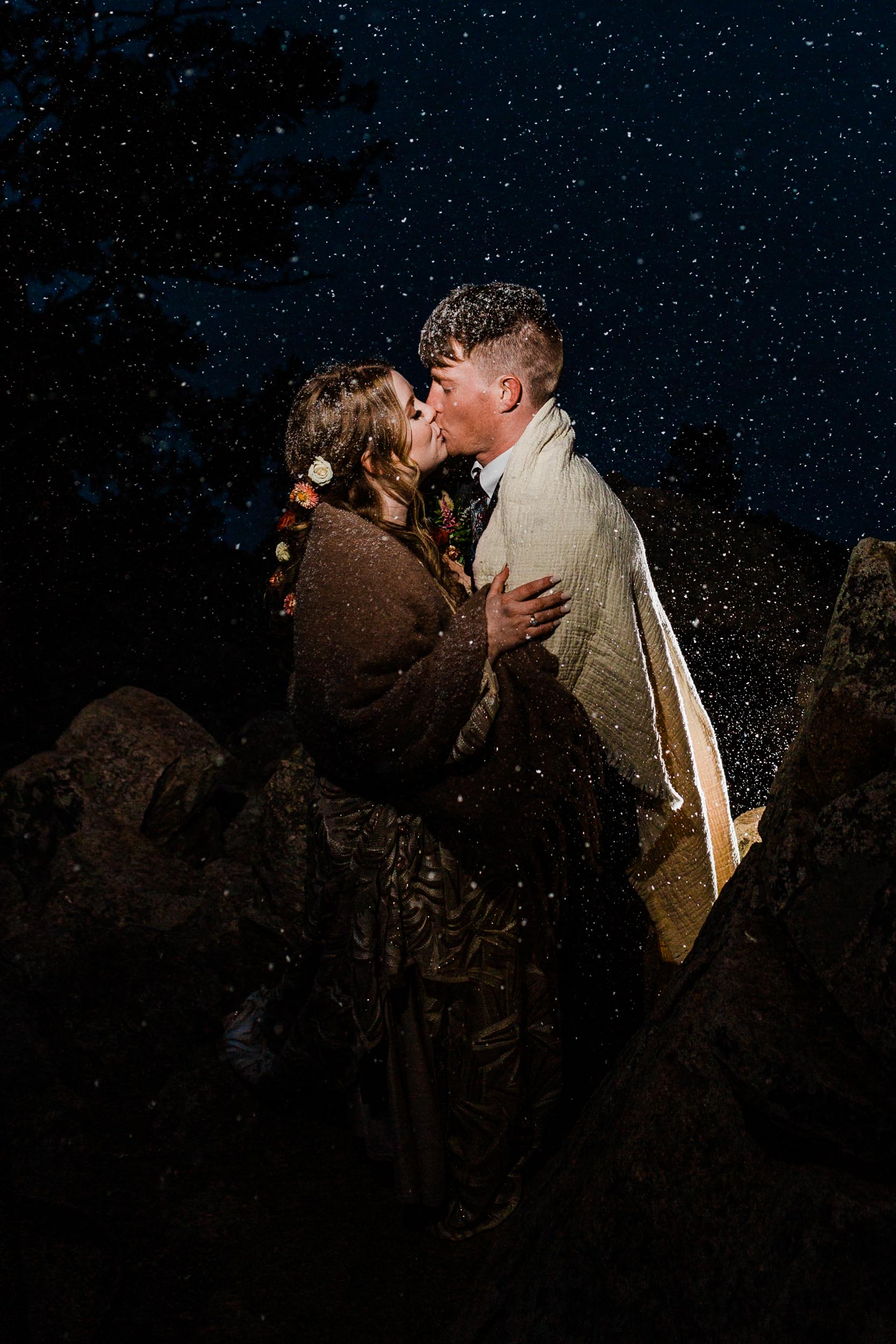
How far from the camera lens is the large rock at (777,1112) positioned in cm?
92

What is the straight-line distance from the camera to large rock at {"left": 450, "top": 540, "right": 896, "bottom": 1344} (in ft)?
3.03

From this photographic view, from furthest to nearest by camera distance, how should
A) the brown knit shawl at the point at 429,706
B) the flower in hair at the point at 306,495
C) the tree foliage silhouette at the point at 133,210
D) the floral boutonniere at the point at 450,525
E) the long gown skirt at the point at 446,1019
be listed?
the tree foliage silhouette at the point at 133,210 → the floral boutonniere at the point at 450,525 → the flower in hair at the point at 306,495 → the long gown skirt at the point at 446,1019 → the brown knit shawl at the point at 429,706

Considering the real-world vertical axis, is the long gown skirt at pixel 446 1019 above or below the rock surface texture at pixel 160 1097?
above

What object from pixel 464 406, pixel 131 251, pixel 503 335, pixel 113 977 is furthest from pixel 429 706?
pixel 131 251

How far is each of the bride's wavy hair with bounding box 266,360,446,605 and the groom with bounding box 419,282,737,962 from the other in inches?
6.2

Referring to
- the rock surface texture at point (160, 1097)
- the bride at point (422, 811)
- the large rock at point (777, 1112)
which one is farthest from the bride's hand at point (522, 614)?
the rock surface texture at point (160, 1097)

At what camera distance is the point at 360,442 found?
2.32 m

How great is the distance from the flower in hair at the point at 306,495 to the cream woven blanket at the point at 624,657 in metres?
0.49

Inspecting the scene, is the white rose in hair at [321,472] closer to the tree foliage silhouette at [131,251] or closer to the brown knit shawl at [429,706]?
the brown knit shawl at [429,706]

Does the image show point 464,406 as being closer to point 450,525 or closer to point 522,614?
point 450,525

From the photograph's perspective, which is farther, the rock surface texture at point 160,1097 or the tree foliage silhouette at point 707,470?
the tree foliage silhouette at point 707,470

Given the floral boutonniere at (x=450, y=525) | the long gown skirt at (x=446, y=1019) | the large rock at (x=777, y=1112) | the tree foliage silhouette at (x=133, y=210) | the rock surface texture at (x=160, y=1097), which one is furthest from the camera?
the tree foliage silhouette at (x=133, y=210)

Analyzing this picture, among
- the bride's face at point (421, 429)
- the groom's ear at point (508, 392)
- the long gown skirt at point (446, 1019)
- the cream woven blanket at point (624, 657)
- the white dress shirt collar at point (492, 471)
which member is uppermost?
the groom's ear at point (508, 392)

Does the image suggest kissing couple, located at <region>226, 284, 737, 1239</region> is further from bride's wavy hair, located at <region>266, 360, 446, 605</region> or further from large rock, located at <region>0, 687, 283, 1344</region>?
large rock, located at <region>0, 687, 283, 1344</region>
